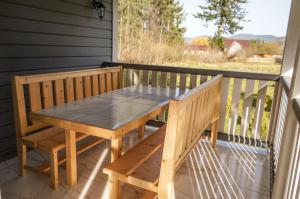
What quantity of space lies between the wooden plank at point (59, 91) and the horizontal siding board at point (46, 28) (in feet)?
2.18

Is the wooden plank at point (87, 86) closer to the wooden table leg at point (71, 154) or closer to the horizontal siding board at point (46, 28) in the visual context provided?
the horizontal siding board at point (46, 28)

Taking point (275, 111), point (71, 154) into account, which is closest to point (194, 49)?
point (275, 111)

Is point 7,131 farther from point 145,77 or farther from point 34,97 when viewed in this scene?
point 145,77

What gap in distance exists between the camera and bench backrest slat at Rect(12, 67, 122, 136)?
2.11 metres

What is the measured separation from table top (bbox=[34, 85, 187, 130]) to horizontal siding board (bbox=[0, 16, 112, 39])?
103cm

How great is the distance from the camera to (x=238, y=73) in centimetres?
298

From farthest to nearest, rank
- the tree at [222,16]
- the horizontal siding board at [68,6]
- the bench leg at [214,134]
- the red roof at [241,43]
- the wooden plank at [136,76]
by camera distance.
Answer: the tree at [222,16] → the red roof at [241,43] → the wooden plank at [136,76] → the bench leg at [214,134] → the horizontal siding board at [68,6]

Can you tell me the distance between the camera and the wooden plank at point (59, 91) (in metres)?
2.44

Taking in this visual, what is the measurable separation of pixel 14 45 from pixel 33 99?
2.15 ft

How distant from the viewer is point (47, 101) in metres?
2.33

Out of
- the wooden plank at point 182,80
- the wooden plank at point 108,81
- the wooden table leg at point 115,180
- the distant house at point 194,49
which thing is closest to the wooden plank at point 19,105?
the wooden table leg at point 115,180

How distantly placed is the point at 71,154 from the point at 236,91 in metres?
2.19

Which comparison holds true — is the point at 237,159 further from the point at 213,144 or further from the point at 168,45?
the point at 168,45

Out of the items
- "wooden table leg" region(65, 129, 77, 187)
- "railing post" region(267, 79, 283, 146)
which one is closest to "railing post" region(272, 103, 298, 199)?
"railing post" region(267, 79, 283, 146)
